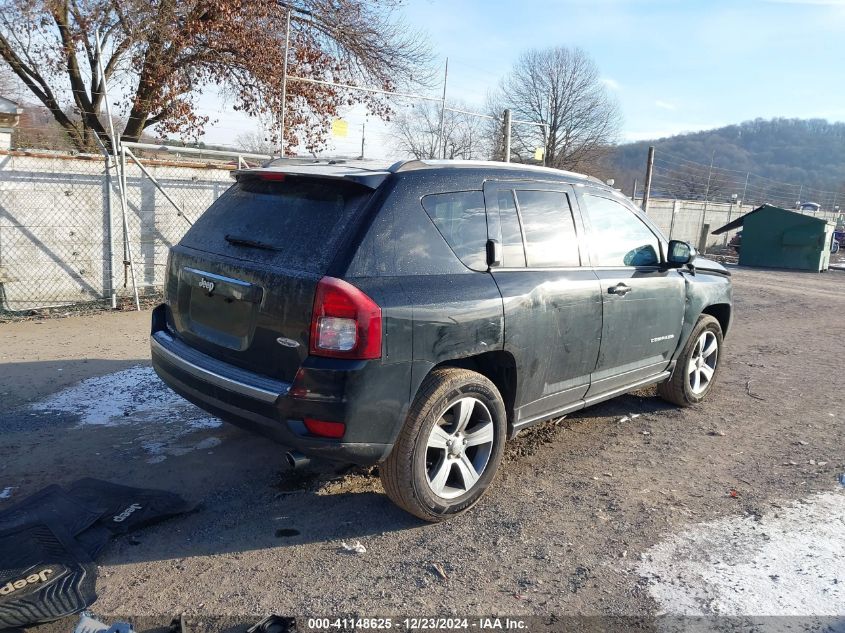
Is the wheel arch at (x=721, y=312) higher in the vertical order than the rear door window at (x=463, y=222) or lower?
lower

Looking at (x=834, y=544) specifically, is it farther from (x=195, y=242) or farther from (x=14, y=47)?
(x=14, y=47)

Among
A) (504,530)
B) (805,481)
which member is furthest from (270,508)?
(805,481)

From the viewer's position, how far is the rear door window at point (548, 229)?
157 inches

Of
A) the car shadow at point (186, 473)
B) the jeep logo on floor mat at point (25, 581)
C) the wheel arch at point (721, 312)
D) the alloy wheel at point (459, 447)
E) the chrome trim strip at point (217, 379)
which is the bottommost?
the car shadow at point (186, 473)

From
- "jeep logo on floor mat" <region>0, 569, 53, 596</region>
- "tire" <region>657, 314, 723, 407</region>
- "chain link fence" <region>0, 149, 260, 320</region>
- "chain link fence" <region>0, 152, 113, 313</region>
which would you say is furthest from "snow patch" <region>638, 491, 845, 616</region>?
"chain link fence" <region>0, 152, 113, 313</region>

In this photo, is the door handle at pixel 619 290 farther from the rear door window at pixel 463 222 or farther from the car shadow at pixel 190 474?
the car shadow at pixel 190 474

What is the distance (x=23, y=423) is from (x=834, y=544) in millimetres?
5086

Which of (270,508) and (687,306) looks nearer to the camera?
(270,508)

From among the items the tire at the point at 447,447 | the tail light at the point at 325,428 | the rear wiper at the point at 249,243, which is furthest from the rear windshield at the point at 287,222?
the tire at the point at 447,447

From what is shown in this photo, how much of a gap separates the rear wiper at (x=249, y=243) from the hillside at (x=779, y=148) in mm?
40496

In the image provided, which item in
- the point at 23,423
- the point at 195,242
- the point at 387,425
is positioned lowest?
the point at 23,423

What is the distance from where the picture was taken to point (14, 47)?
11656 mm

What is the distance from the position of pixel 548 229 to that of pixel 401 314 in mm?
1425

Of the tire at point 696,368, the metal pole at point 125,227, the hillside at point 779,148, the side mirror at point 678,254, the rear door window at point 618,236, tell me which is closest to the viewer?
the rear door window at point 618,236
